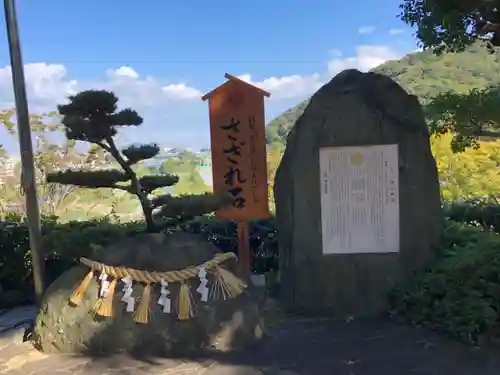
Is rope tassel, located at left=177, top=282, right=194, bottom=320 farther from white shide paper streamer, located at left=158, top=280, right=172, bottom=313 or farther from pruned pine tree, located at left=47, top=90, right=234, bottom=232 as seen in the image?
pruned pine tree, located at left=47, top=90, right=234, bottom=232

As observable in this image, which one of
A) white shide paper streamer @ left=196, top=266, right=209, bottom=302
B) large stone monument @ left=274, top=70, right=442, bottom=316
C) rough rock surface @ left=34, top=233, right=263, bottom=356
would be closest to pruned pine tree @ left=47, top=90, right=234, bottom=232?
rough rock surface @ left=34, top=233, right=263, bottom=356

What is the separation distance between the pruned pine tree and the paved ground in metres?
1.16

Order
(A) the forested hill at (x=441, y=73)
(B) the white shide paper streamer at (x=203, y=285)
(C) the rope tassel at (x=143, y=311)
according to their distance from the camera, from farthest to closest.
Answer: (A) the forested hill at (x=441, y=73) → (B) the white shide paper streamer at (x=203, y=285) → (C) the rope tassel at (x=143, y=311)

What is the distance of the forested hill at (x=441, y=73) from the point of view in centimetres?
1822

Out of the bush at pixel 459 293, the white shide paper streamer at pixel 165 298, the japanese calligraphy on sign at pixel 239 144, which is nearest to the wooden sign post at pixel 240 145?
the japanese calligraphy on sign at pixel 239 144

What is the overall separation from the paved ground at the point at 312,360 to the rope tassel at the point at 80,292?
41cm

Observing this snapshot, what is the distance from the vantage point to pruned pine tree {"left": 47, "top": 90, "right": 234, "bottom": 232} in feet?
13.0

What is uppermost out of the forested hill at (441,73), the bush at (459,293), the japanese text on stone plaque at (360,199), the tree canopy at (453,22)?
the forested hill at (441,73)

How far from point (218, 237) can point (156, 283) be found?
319 centimetres

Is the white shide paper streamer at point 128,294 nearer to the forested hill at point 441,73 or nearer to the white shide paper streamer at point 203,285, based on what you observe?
the white shide paper streamer at point 203,285

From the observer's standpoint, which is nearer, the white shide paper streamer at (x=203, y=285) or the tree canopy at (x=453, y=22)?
the white shide paper streamer at (x=203, y=285)

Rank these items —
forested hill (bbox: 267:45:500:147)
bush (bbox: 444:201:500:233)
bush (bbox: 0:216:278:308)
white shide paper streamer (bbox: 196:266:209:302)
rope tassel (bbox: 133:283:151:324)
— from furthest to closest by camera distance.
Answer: forested hill (bbox: 267:45:500:147)
bush (bbox: 444:201:500:233)
bush (bbox: 0:216:278:308)
white shide paper streamer (bbox: 196:266:209:302)
rope tassel (bbox: 133:283:151:324)

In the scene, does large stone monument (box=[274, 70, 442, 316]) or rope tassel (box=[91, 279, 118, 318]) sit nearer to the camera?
rope tassel (box=[91, 279, 118, 318])

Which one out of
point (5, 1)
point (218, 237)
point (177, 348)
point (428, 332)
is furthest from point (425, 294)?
point (5, 1)
